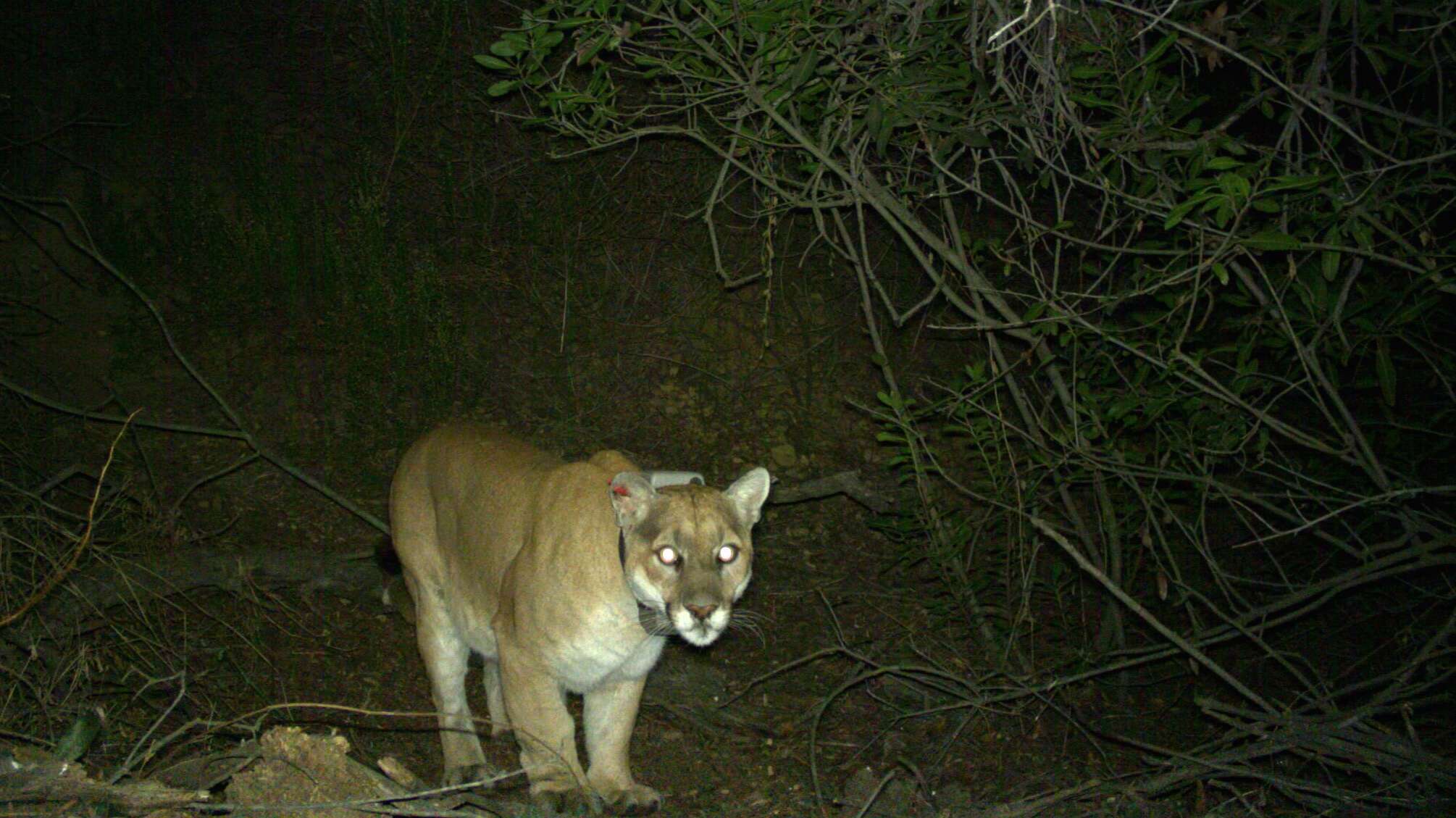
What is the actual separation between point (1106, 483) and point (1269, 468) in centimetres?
176

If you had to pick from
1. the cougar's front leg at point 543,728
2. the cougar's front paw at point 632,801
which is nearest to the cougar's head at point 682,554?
the cougar's front leg at point 543,728

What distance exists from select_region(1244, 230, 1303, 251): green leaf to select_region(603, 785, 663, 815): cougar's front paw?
346 cm

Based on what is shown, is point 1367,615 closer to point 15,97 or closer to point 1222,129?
point 1222,129

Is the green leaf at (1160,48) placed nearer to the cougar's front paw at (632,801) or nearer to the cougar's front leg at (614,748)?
the cougar's front leg at (614,748)

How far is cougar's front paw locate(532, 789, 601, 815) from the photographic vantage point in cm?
454

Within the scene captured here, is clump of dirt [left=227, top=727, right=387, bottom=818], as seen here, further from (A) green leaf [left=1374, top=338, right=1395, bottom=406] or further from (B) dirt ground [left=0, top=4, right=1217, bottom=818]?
(A) green leaf [left=1374, top=338, right=1395, bottom=406]

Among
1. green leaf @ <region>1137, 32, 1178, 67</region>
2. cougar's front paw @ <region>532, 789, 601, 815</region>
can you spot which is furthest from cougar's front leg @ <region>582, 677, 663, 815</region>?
green leaf @ <region>1137, 32, 1178, 67</region>

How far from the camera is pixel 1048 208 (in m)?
9.73

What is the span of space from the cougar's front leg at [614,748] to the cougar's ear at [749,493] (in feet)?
3.03

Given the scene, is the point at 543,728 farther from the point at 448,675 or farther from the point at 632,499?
the point at 632,499

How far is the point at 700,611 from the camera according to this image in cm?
394

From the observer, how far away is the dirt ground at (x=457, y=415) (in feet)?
18.4

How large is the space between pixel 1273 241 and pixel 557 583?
3.11 metres

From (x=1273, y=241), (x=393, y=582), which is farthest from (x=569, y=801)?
(x=1273, y=241)
